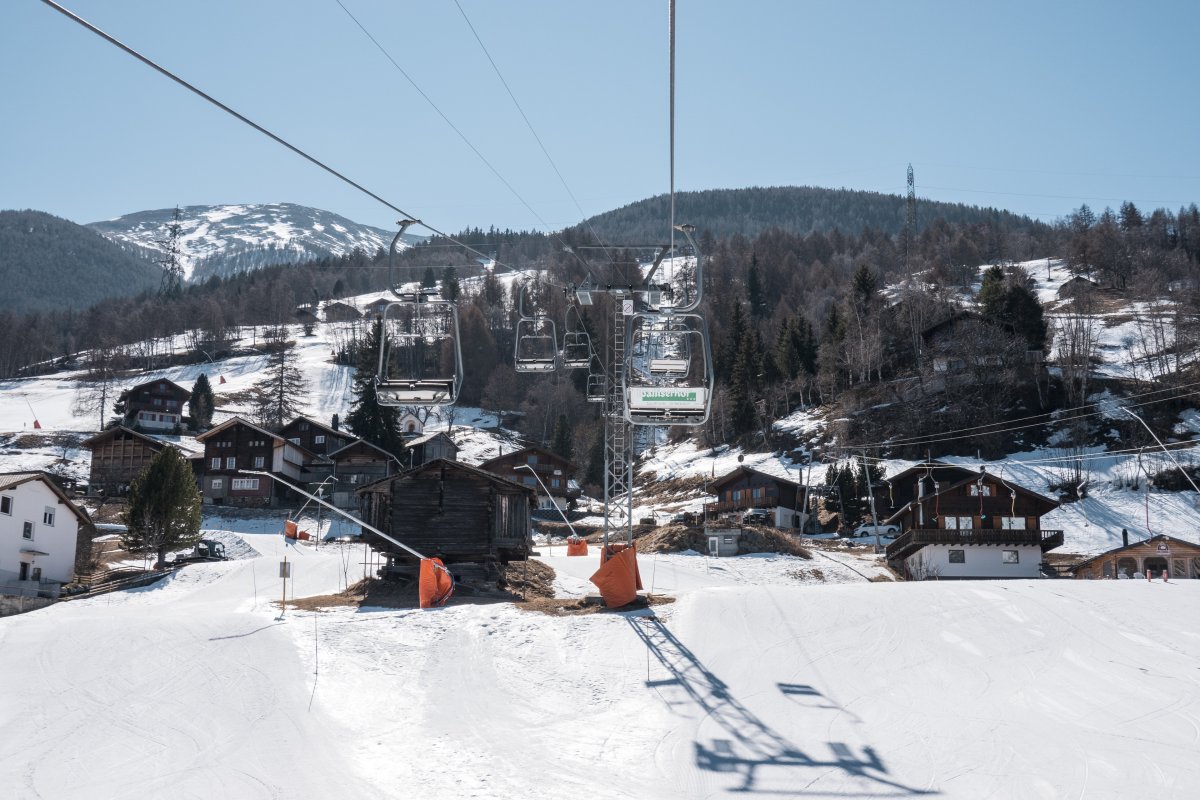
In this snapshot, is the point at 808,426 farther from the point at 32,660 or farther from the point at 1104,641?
the point at 32,660

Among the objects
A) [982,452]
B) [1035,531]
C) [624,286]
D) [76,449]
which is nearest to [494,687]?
[624,286]

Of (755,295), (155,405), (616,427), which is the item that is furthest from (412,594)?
(755,295)

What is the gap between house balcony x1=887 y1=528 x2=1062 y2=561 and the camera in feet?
172

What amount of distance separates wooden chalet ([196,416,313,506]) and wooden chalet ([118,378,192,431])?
35008mm

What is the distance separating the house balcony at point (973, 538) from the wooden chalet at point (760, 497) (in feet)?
49.9

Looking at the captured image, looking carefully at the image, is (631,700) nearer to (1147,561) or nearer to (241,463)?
(1147,561)

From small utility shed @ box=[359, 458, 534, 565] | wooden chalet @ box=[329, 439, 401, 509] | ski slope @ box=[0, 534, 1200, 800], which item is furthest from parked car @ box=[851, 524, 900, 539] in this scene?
wooden chalet @ box=[329, 439, 401, 509]

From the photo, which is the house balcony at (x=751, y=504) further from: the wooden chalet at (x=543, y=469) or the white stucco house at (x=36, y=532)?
the white stucco house at (x=36, y=532)

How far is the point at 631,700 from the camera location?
1845 centimetres

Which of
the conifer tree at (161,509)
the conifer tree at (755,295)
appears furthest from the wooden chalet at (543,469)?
the conifer tree at (755,295)

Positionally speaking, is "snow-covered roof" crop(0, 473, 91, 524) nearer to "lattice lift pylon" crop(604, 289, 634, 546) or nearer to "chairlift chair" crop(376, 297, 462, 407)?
"lattice lift pylon" crop(604, 289, 634, 546)

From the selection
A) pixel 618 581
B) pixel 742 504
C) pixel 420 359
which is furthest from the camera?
pixel 742 504

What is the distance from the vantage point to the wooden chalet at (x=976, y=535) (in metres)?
53.0

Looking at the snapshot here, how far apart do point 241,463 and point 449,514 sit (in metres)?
48.7
